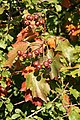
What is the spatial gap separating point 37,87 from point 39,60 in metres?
0.19

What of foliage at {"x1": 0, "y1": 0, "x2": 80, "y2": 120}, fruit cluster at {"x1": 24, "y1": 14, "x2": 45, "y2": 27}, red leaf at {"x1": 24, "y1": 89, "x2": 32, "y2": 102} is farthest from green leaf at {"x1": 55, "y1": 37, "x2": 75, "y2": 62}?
red leaf at {"x1": 24, "y1": 89, "x2": 32, "y2": 102}

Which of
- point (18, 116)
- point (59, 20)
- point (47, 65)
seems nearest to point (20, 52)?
point (47, 65)

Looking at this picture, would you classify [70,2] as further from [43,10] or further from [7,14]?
[7,14]

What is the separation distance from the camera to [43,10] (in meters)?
3.39

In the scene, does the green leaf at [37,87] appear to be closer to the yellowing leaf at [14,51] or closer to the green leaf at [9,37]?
the yellowing leaf at [14,51]

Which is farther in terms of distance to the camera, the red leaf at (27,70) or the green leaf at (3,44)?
the green leaf at (3,44)

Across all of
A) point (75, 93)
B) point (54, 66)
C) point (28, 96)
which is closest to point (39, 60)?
point (54, 66)

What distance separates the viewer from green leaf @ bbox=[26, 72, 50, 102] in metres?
2.99

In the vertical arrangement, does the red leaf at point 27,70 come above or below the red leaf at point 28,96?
above

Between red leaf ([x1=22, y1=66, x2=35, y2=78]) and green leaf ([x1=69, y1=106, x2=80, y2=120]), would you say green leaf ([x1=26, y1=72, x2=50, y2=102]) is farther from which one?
green leaf ([x1=69, y1=106, x2=80, y2=120])

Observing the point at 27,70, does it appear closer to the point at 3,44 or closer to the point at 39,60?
the point at 39,60

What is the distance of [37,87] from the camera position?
3.00 metres

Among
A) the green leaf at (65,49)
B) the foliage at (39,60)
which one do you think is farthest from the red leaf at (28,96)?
the green leaf at (65,49)

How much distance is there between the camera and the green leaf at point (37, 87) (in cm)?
299
